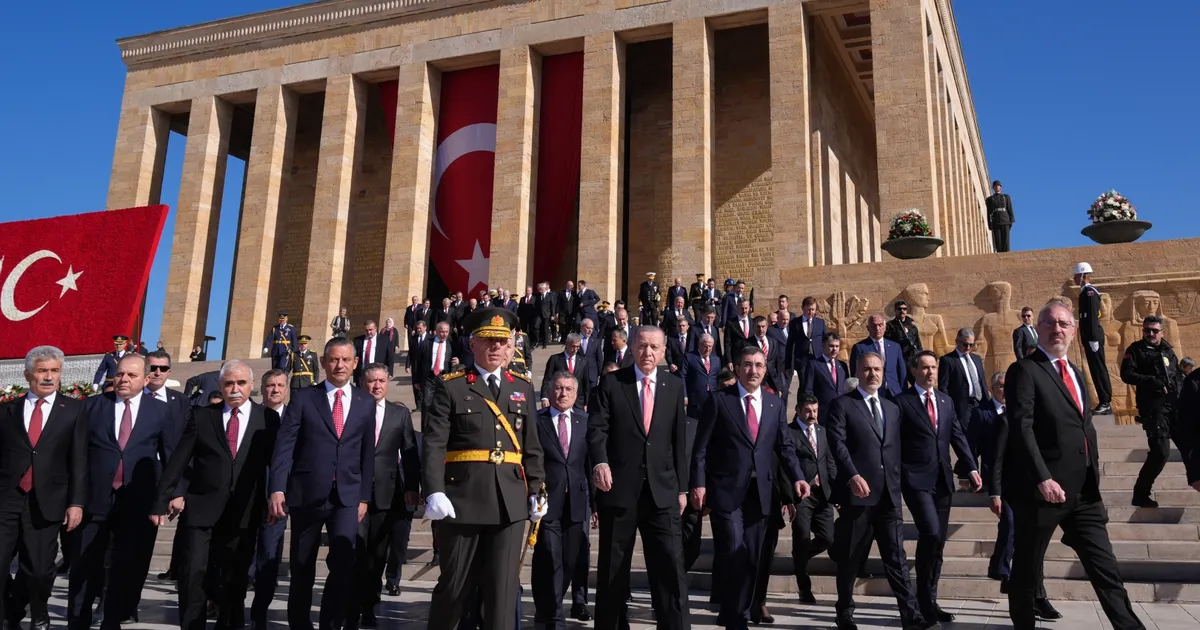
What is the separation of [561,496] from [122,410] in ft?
9.82

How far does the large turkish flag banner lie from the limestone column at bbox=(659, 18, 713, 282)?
11073 millimetres

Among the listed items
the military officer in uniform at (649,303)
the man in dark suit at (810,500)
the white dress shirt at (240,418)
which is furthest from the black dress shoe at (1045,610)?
the military officer in uniform at (649,303)

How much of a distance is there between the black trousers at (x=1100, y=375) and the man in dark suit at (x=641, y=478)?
13.5 ft

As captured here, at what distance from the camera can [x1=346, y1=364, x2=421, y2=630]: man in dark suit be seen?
545 centimetres

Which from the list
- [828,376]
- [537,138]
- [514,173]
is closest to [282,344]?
[514,173]

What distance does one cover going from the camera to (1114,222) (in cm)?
1290

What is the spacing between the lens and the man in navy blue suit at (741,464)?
17.1ft

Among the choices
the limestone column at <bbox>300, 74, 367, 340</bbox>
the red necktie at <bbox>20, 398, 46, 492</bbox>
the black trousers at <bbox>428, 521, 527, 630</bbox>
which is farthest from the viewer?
the limestone column at <bbox>300, 74, 367, 340</bbox>

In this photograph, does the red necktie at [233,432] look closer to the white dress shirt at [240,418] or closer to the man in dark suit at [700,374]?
the white dress shirt at [240,418]

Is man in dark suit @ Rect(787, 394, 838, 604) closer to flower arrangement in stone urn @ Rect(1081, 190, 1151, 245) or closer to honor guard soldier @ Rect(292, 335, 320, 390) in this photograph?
honor guard soldier @ Rect(292, 335, 320, 390)

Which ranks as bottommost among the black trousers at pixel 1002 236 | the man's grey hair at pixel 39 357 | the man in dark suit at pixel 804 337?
the man's grey hair at pixel 39 357

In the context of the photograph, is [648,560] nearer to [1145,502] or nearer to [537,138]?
[1145,502]

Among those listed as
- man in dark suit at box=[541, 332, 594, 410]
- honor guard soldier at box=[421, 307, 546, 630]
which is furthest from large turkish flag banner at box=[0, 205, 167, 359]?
honor guard soldier at box=[421, 307, 546, 630]

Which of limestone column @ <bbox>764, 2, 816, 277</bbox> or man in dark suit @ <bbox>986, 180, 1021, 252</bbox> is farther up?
limestone column @ <bbox>764, 2, 816, 277</bbox>
